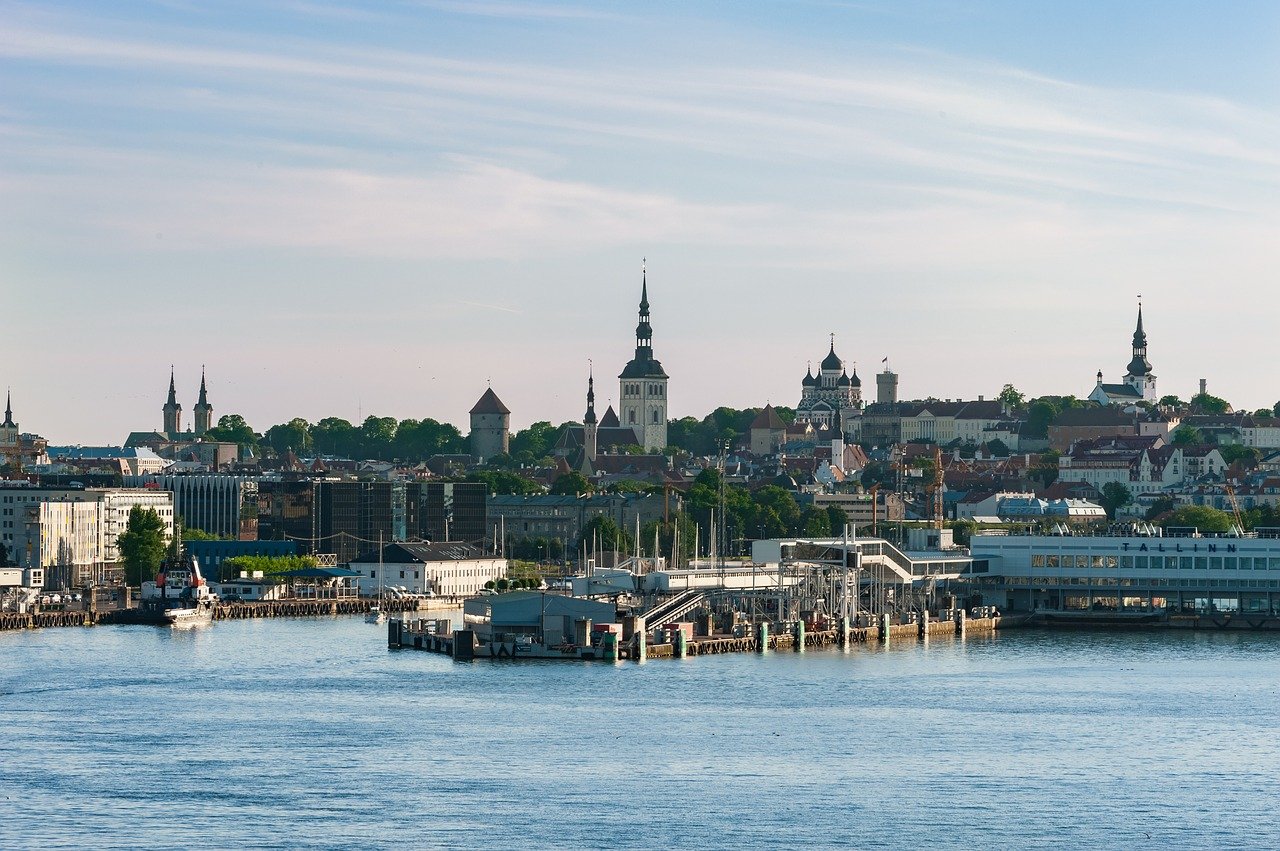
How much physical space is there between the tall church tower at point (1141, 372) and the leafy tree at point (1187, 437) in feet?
63.2

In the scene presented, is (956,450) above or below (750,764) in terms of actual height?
above

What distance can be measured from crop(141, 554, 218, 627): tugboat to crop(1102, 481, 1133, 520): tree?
6681cm

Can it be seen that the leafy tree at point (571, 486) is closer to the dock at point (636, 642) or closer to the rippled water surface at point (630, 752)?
the dock at point (636, 642)

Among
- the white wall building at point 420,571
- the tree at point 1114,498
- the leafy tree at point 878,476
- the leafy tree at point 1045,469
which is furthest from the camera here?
the leafy tree at point 878,476

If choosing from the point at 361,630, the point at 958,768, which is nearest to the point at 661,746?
the point at 958,768

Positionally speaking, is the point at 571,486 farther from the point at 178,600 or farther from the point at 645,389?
the point at 178,600

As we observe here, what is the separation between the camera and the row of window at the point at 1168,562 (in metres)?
72.2

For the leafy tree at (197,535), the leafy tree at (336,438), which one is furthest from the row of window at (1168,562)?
the leafy tree at (336,438)

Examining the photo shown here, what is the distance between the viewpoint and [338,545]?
98.4 metres

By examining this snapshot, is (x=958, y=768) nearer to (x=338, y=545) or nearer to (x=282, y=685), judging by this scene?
(x=282, y=685)

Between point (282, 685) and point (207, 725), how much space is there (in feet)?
22.4

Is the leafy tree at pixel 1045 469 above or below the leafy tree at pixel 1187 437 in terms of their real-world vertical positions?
below

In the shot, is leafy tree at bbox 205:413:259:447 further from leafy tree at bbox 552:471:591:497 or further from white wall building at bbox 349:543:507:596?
white wall building at bbox 349:543:507:596

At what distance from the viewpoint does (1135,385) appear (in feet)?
572
